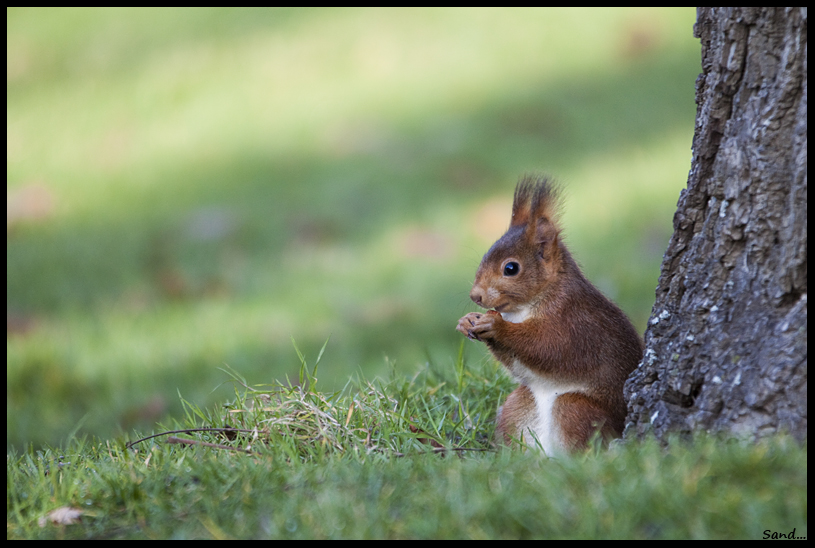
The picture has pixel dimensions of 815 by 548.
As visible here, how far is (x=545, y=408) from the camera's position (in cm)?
283

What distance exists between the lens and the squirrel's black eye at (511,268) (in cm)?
306

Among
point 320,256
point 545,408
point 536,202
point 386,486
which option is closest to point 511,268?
point 536,202

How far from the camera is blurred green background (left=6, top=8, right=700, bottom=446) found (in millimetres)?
5359

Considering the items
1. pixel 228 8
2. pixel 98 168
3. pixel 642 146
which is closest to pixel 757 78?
pixel 642 146

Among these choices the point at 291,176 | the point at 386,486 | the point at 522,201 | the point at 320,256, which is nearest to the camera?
the point at 386,486

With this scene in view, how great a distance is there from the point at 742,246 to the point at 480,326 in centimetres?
101

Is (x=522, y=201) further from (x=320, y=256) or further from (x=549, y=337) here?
(x=320, y=256)

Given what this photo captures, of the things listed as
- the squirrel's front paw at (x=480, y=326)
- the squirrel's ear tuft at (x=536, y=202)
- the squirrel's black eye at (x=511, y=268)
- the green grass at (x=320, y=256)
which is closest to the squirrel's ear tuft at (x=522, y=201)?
the squirrel's ear tuft at (x=536, y=202)

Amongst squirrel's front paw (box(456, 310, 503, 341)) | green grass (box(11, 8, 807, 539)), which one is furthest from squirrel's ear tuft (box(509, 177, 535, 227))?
green grass (box(11, 8, 807, 539))

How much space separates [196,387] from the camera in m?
4.95

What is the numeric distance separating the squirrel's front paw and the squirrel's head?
0.12 metres

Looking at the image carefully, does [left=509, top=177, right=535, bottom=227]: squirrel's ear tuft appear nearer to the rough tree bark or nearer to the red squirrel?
the red squirrel
